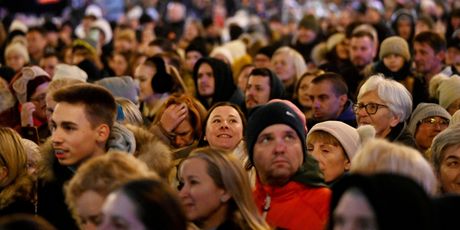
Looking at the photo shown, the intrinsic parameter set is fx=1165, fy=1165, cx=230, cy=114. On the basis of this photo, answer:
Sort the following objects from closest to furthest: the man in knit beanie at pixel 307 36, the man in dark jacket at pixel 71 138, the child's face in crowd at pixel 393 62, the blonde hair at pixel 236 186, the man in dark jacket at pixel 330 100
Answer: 1. the blonde hair at pixel 236 186
2. the man in dark jacket at pixel 71 138
3. the man in dark jacket at pixel 330 100
4. the child's face in crowd at pixel 393 62
5. the man in knit beanie at pixel 307 36

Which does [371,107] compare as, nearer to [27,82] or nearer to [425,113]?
[425,113]

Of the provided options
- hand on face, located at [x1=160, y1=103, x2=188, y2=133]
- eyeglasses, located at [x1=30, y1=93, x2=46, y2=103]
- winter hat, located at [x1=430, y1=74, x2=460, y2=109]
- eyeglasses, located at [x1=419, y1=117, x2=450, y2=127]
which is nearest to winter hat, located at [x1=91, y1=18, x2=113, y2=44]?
eyeglasses, located at [x1=30, y1=93, x2=46, y2=103]

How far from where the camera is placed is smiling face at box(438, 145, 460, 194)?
711 centimetres

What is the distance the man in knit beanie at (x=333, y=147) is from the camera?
7574mm

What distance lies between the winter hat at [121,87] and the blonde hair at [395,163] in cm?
566

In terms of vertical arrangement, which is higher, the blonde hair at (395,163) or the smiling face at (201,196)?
the blonde hair at (395,163)

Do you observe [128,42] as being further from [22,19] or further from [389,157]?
[389,157]

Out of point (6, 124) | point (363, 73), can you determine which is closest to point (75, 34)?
point (363, 73)

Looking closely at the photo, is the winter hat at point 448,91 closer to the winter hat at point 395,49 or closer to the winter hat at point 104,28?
the winter hat at point 395,49

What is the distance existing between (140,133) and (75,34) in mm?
15417

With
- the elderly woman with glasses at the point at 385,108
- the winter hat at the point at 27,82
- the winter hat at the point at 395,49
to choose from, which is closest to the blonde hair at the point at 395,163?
the elderly woman with glasses at the point at 385,108

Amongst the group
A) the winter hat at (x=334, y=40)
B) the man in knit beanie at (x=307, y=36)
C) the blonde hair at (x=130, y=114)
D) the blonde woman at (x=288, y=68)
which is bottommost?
the man in knit beanie at (x=307, y=36)

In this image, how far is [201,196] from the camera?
19.6 ft

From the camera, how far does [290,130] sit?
264 inches
